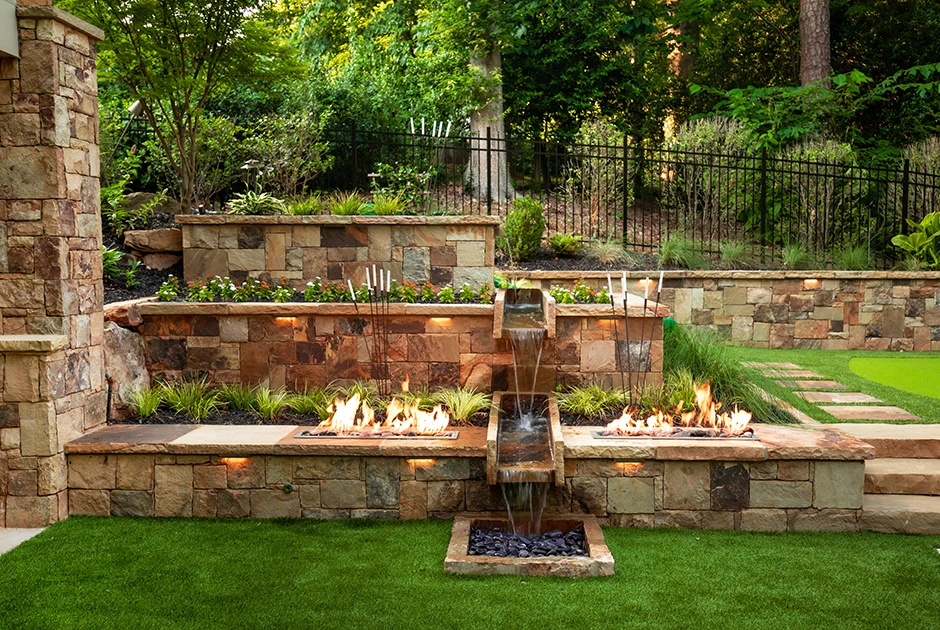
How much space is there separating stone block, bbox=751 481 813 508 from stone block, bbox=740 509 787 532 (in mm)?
45

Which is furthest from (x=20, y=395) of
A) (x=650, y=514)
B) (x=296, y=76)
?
(x=296, y=76)

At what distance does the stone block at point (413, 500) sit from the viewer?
491 centimetres

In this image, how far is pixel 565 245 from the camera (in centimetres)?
1072

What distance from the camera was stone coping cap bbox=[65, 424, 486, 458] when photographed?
4836mm

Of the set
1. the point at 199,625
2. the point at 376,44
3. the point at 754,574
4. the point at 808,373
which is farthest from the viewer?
the point at 376,44

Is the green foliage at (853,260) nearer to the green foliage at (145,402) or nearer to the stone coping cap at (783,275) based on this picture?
the stone coping cap at (783,275)

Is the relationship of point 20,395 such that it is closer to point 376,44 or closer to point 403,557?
point 403,557

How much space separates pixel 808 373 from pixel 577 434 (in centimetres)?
429

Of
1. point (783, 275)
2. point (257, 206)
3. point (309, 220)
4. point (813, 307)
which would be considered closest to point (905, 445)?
Answer: point (783, 275)

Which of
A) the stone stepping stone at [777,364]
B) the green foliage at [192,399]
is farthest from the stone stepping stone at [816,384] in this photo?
the green foliage at [192,399]

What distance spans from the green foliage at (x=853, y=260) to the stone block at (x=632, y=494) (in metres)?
7.46

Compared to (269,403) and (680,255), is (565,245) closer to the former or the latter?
(680,255)

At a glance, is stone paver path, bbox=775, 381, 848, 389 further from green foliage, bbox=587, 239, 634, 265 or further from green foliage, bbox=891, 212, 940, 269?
green foliage, bbox=891, 212, 940, 269

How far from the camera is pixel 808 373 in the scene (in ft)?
27.2
